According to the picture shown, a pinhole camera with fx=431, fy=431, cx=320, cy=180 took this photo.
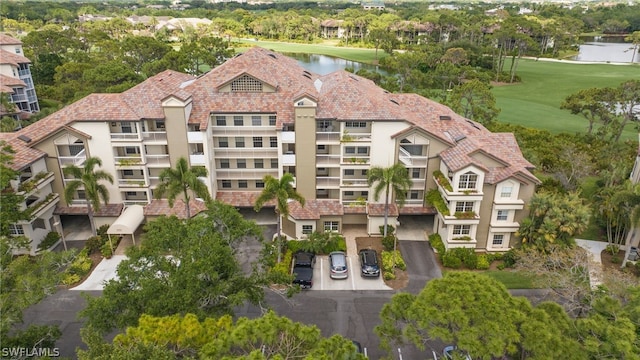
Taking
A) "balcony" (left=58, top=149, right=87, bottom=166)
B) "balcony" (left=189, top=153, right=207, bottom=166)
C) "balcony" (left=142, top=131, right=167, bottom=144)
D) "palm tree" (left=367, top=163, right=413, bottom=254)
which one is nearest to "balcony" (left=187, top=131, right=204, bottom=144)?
"balcony" (left=189, top=153, right=207, bottom=166)

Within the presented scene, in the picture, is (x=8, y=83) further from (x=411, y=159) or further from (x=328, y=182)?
(x=411, y=159)

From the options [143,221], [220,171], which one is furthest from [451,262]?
[143,221]

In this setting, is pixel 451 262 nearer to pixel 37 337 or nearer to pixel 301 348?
pixel 301 348

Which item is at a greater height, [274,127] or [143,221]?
[274,127]

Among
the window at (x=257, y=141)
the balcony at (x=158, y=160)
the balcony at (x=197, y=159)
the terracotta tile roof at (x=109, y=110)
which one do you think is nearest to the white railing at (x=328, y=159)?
the window at (x=257, y=141)

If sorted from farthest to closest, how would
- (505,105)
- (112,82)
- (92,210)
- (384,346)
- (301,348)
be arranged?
(505,105)
(112,82)
(92,210)
(384,346)
(301,348)

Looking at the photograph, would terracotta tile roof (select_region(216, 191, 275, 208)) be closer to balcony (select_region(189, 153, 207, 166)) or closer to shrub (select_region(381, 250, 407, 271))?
balcony (select_region(189, 153, 207, 166))
